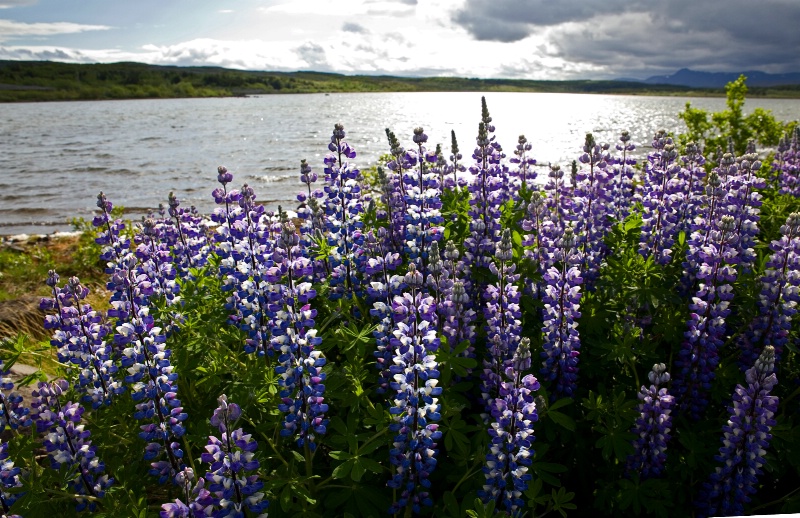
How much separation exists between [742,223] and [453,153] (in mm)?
2702

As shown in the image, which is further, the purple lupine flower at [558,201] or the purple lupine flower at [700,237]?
the purple lupine flower at [558,201]

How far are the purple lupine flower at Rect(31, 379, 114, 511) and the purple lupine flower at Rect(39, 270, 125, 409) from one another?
10.5 inches

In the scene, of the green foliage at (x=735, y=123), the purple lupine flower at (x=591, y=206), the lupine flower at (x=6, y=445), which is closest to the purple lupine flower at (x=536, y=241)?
the purple lupine flower at (x=591, y=206)

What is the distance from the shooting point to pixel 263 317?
367 cm

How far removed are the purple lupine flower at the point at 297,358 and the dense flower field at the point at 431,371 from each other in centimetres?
1

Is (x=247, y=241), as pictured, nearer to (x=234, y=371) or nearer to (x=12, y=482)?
(x=234, y=371)

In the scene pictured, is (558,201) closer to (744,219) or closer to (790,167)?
(744,219)

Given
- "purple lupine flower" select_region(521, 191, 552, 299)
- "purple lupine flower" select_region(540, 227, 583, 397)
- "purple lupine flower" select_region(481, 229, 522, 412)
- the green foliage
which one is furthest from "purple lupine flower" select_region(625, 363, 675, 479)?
the green foliage

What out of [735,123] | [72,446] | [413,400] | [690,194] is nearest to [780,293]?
[690,194]

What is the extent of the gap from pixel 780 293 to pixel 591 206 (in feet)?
4.94

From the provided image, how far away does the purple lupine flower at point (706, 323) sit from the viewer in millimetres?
3510

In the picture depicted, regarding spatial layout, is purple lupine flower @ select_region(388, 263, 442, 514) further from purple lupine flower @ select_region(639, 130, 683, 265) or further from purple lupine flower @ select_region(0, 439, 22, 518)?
purple lupine flower @ select_region(639, 130, 683, 265)

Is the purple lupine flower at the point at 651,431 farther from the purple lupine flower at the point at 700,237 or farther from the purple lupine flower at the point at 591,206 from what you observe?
the purple lupine flower at the point at 591,206

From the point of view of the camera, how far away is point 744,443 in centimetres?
310
